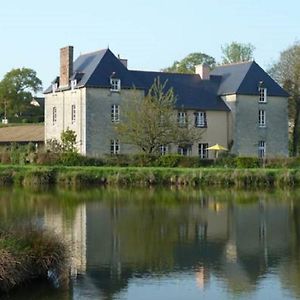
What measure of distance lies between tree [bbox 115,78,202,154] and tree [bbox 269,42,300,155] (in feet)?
35.9

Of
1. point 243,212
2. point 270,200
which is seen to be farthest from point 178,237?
point 270,200

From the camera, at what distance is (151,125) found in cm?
4294

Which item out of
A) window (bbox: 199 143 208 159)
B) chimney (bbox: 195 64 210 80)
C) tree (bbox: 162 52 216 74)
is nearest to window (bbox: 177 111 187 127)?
window (bbox: 199 143 208 159)

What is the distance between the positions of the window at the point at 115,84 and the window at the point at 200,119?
19.1 ft

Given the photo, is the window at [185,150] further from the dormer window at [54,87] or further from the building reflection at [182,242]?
the building reflection at [182,242]

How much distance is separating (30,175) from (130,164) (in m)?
7.56

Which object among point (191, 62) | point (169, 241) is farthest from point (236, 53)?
point (169, 241)

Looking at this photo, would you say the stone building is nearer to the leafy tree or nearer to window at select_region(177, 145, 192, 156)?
window at select_region(177, 145, 192, 156)

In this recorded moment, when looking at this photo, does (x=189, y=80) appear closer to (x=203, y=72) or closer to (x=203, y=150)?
(x=203, y=72)

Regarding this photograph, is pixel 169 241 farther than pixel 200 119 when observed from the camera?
No

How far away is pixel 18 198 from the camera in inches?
1085

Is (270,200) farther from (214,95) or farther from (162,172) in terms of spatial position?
(214,95)

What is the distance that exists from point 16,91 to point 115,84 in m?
31.9

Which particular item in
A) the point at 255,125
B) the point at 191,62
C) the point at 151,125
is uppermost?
the point at 191,62
